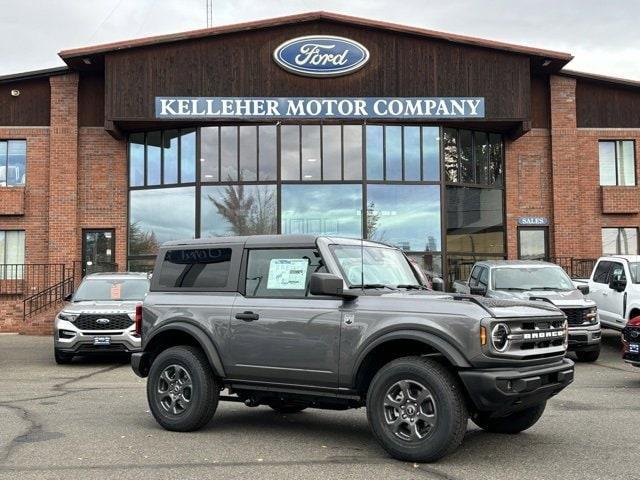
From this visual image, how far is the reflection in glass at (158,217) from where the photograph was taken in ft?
66.5

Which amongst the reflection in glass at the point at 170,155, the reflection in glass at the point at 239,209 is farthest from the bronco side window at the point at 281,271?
the reflection in glass at the point at 170,155

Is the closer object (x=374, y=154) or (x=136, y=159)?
(x=374, y=154)

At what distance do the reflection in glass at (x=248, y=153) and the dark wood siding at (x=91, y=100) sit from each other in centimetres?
455

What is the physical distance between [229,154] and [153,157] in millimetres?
2490

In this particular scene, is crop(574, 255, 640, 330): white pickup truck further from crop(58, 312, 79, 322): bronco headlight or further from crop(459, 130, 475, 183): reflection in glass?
crop(58, 312, 79, 322): bronco headlight

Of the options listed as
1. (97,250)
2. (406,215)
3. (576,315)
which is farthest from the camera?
(97,250)

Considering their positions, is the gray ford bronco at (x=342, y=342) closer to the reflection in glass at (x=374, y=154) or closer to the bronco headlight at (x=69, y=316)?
the bronco headlight at (x=69, y=316)

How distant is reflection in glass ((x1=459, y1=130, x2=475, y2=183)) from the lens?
2098 cm

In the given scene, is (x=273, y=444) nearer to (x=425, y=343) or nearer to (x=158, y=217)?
(x=425, y=343)

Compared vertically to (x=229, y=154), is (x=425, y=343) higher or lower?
lower

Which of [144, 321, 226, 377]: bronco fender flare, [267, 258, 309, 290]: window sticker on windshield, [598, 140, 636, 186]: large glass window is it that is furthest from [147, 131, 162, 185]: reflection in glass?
[267, 258, 309, 290]: window sticker on windshield

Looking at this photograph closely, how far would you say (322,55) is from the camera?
19.9 metres

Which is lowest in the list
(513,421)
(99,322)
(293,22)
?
(513,421)

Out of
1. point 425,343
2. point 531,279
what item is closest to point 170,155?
point 531,279
